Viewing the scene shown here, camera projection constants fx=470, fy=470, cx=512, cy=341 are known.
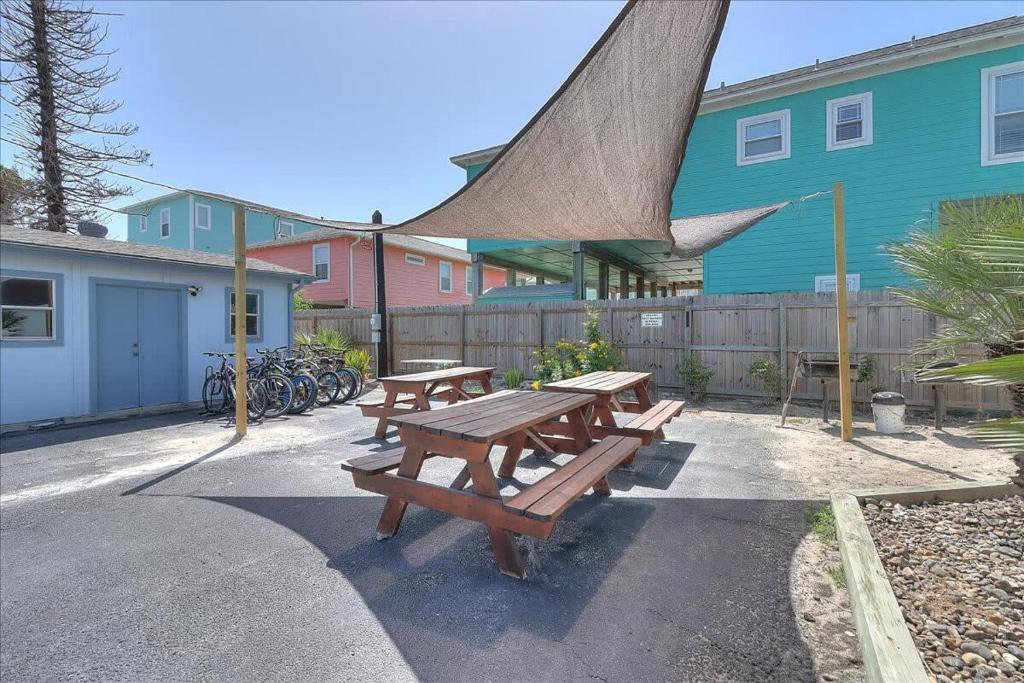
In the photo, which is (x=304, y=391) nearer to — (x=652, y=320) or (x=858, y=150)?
(x=652, y=320)

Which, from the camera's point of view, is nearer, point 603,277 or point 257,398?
point 257,398

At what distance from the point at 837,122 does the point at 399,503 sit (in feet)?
35.6

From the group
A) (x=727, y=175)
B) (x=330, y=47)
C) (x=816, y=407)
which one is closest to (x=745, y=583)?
(x=816, y=407)

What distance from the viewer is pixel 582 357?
27.5 feet

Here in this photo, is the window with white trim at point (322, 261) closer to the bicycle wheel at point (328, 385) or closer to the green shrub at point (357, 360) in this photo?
the green shrub at point (357, 360)

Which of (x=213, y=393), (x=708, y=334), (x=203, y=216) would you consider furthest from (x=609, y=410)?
(x=203, y=216)

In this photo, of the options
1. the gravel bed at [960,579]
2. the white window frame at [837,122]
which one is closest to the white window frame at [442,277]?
the white window frame at [837,122]

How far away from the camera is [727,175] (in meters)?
10.1

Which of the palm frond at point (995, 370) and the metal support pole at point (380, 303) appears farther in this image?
the metal support pole at point (380, 303)

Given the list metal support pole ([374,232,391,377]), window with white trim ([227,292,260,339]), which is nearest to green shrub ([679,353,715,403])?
metal support pole ([374,232,391,377])

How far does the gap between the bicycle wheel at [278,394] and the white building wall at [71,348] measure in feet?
7.59

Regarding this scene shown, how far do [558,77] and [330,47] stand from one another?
21.5ft

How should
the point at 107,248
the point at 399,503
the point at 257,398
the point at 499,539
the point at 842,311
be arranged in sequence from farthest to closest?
the point at 107,248, the point at 257,398, the point at 842,311, the point at 399,503, the point at 499,539

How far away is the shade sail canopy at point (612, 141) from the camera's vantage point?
2.43 m
